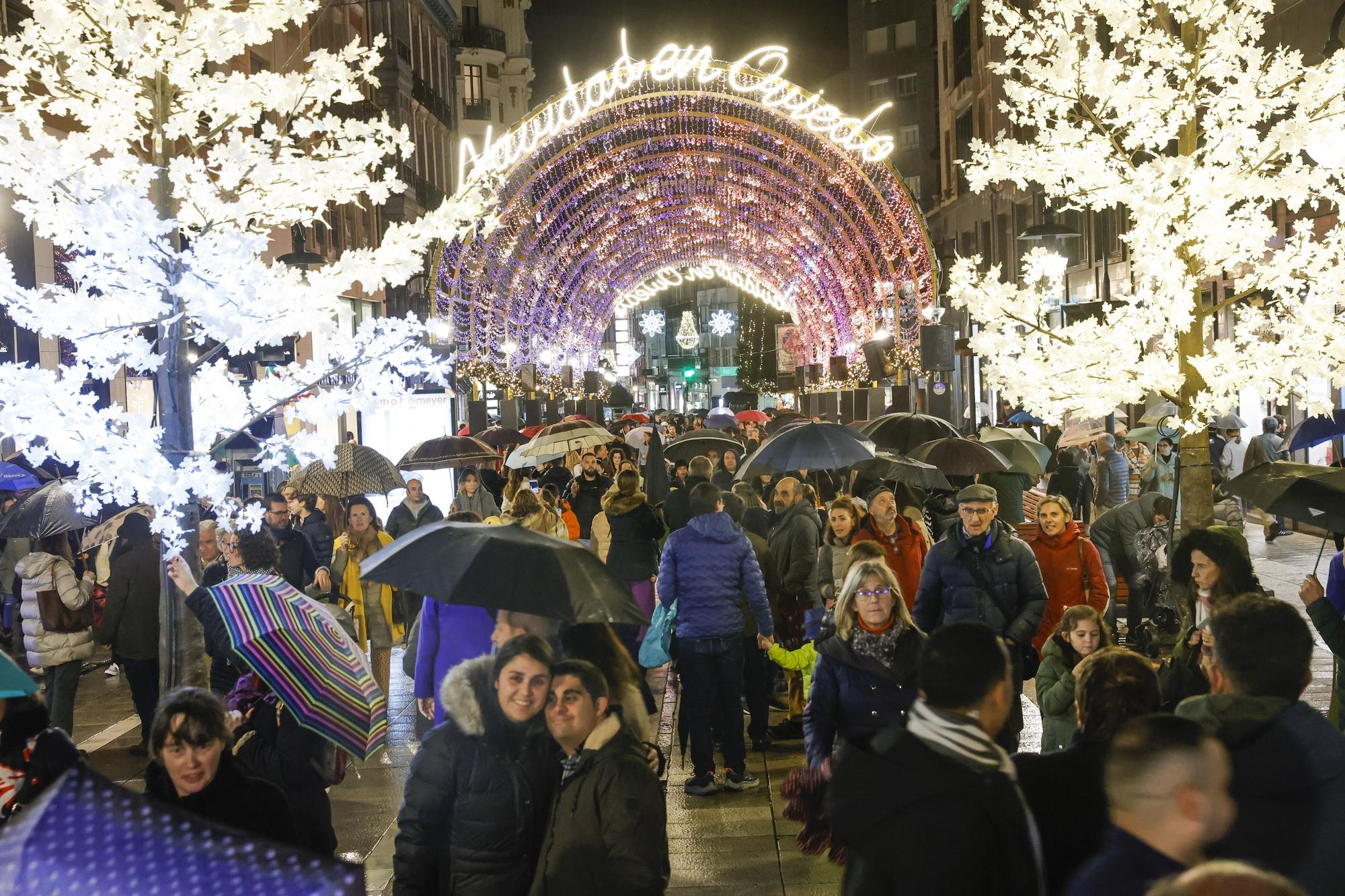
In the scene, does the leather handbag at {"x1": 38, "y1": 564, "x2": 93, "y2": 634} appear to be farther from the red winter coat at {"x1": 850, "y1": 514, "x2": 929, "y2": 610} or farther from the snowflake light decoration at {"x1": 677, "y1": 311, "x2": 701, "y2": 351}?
the snowflake light decoration at {"x1": 677, "y1": 311, "x2": 701, "y2": 351}

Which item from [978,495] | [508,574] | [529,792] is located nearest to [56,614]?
[508,574]

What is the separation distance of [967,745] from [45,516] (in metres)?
9.23

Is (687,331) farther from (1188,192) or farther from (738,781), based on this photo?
(738,781)

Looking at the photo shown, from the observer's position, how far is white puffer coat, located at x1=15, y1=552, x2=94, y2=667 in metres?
8.80

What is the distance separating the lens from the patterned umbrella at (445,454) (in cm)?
1683

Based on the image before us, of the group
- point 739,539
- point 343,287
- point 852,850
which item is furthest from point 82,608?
point 852,850

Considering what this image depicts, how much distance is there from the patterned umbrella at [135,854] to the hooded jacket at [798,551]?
24.6 ft

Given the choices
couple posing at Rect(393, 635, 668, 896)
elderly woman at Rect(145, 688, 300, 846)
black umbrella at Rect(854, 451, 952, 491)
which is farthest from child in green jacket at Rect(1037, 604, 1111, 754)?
black umbrella at Rect(854, 451, 952, 491)

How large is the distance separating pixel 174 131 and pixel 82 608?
10.8ft

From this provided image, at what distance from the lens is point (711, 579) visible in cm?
796

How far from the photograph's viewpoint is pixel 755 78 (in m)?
29.4

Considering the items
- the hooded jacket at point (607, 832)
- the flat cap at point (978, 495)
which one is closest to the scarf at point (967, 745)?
the hooded jacket at point (607, 832)

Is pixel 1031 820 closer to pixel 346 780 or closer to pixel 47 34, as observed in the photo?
pixel 346 780

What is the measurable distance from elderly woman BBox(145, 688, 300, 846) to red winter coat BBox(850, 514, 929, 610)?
5.50 m
